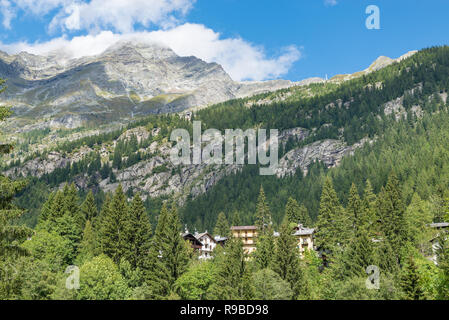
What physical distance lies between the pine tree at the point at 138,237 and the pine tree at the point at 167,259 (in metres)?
1.61

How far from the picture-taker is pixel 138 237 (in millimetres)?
67000

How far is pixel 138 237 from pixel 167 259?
7451 millimetres

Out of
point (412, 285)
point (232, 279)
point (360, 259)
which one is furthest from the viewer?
point (360, 259)

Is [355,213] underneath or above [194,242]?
above

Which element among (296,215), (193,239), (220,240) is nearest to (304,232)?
(296,215)

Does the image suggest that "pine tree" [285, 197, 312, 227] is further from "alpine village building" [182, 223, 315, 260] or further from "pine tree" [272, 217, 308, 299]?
"pine tree" [272, 217, 308, 299]

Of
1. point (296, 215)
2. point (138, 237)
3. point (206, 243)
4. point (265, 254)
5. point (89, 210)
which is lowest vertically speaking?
point (206, 243)

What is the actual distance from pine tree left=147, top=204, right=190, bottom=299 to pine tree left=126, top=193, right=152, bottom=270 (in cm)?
161

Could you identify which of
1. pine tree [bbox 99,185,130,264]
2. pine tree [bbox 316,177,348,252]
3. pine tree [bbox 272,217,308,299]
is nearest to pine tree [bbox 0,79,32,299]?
pine tree [bbox 99,185,130,264]

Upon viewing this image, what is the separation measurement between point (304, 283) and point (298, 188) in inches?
4555

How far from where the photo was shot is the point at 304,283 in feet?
189

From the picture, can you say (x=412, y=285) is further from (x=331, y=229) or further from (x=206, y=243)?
(x=206, y=243)

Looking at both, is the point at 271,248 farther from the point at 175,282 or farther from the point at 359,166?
the point at 359,166
